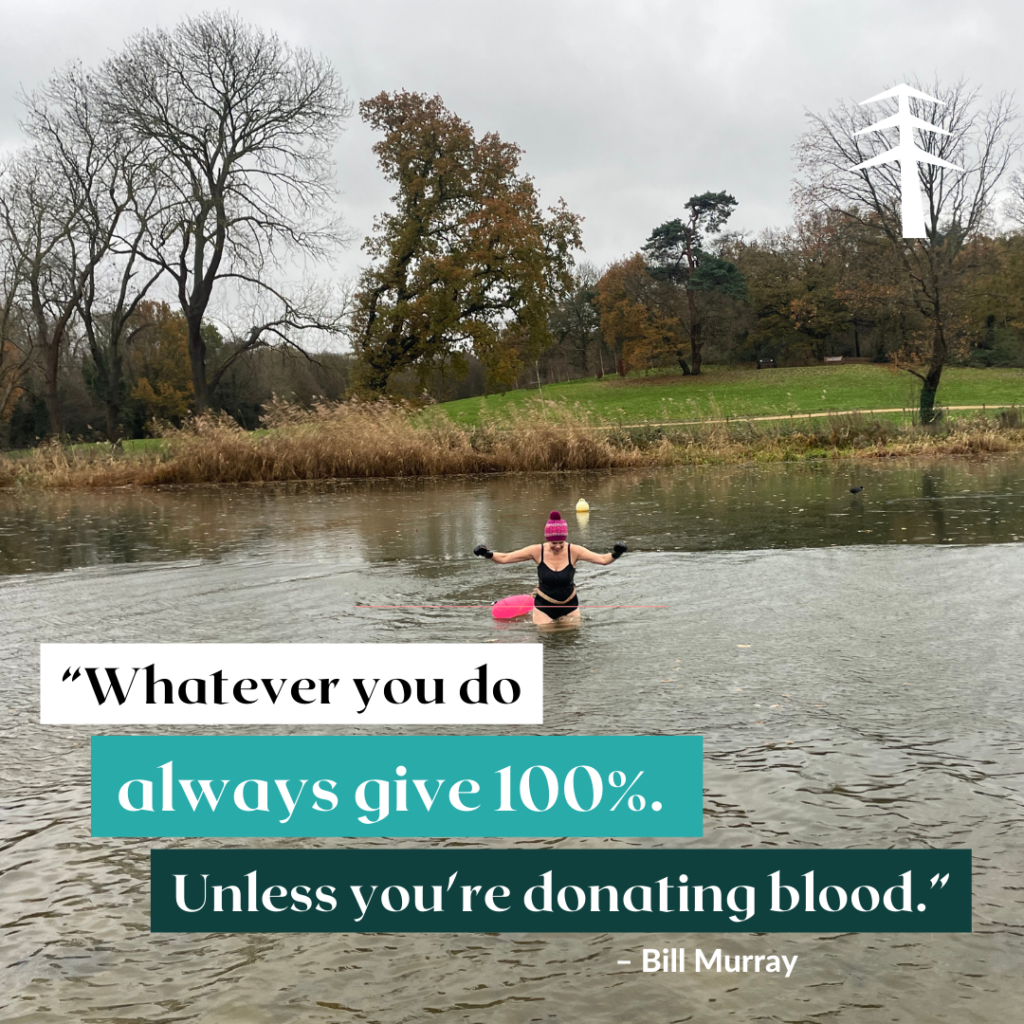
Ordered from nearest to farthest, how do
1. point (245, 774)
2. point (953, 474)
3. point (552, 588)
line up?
point (245, 774) < point (552, 588) < point (953, 474)

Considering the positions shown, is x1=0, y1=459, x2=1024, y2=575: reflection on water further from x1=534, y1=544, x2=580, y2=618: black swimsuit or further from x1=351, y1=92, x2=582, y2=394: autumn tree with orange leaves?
x1=351, y1=92, x2=582, y2=394: autumn tree with orange leaves

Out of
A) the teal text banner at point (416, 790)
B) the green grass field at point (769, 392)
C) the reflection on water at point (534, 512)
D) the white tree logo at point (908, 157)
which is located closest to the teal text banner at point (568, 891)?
the teal text banner at point (416, 790)

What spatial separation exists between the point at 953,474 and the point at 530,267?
27960mm

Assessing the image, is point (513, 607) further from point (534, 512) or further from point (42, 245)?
point (42, 245)

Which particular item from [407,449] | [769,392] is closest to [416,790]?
[407,449]

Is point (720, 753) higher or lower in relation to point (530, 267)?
lower

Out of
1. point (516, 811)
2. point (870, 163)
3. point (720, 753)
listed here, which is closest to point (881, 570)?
point (720, 753)

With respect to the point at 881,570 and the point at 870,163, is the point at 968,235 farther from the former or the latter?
the point at 881,570

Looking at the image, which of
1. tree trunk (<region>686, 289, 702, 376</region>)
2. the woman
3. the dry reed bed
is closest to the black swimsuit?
Result: the woman

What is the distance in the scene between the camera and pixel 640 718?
6438 millimetres

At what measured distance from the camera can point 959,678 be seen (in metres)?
7.13

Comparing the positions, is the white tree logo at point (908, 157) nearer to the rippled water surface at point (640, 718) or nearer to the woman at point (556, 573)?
the rippled water surface at point (640, 718)

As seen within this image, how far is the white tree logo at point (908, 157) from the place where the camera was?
36969 millimetres

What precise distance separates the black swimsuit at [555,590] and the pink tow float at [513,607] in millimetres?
310
